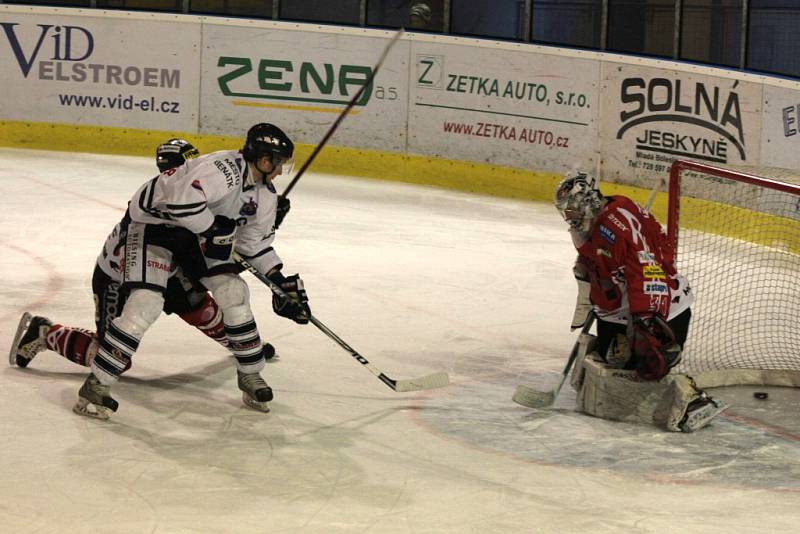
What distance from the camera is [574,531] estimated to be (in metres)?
3.73

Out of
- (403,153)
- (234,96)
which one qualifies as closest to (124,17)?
(234,96)

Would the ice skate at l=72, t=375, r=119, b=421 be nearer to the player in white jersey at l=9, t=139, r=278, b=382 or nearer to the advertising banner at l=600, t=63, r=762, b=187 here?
the player in white jersey at l=9, t=139, r=278, b=382

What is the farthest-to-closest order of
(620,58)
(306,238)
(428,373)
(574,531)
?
(620,58), (306,238), (428,373), (574,531)

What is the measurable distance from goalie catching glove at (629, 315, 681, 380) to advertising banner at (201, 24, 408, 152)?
6.72 metres

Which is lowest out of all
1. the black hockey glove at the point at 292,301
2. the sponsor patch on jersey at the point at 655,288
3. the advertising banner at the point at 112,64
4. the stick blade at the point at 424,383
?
the stick blade at the point at 424,383

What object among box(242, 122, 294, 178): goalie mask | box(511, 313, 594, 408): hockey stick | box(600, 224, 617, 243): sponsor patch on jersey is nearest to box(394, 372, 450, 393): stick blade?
box(511, 313, 594, 408): hockey stick

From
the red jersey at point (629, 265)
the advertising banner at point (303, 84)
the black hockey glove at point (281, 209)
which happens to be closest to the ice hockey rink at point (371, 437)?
the red jersey at point (629, 265)

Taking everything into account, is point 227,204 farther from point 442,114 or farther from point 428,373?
point 442,114

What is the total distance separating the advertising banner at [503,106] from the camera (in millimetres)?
10742

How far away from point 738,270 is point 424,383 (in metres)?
2.58

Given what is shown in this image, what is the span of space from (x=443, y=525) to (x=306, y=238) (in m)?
5.10

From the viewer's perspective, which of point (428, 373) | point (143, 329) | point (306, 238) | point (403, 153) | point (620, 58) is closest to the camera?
point (143, 329)

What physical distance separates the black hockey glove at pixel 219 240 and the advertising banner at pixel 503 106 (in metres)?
6.33

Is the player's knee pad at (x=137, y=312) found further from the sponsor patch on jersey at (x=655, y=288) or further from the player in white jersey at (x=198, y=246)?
the sponsor patch on jersey at (x=655, y=288)
